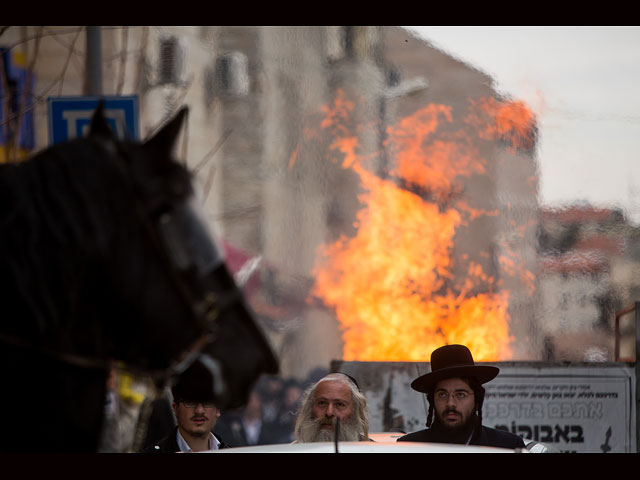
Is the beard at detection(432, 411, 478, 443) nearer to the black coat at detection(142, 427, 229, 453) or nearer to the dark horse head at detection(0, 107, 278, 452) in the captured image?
the black coat at detection(142, 427, 229, 453)

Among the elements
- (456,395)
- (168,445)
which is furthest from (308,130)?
(168,445)

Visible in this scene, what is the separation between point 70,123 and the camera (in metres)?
7.11

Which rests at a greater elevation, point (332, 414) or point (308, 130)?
point (308, 130)

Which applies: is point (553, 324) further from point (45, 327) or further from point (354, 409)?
point (45, 327)

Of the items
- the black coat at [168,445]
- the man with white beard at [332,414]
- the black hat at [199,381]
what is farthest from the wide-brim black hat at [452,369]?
the black hat at [199,381]

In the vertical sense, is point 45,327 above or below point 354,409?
above

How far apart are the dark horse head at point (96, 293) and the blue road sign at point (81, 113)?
4.02 m

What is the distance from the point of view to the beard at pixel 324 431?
5918 millimetres

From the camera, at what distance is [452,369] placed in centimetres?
625

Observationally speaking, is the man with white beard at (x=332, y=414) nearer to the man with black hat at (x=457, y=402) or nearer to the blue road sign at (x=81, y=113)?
the man with black hat at (x=457, y=402)

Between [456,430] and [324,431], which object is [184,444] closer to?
[324,431]

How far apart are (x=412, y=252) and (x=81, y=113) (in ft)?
28.3

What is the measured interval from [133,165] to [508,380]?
6527 mm

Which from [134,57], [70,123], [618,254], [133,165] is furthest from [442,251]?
[133,165]
